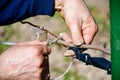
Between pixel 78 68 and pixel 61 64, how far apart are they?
0.12 m

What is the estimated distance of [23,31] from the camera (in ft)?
10.3

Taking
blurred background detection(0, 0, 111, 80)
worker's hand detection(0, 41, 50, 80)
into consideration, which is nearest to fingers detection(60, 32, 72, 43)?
worker's hand detection(0, 41, 50, 80)

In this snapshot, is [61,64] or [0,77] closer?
[0,77]

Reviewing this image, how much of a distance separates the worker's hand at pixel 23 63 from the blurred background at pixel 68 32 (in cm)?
124

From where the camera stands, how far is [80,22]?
5.56 feet

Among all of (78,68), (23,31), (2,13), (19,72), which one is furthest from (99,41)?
(19,72)

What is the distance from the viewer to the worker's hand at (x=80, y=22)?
165cm

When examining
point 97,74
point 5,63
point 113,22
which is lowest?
point 97,74

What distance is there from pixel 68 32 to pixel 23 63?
1675 mm

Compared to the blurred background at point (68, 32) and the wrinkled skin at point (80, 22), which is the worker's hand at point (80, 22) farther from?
the blurred background at point (68, 32)

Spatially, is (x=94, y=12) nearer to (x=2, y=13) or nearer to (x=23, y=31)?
(x=23, y=31)

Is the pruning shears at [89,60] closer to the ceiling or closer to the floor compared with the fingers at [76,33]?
closer to the floor

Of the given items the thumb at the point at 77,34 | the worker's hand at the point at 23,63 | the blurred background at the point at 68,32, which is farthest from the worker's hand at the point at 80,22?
the blurred background at the point at 68,32

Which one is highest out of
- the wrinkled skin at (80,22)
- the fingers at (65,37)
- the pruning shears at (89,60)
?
the wrinkled skin at (80,22)
